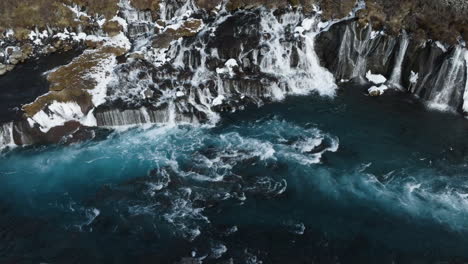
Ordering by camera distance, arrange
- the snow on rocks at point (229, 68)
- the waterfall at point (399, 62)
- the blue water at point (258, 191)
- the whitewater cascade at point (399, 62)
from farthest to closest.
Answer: the snow on rocks at point (229, 68), the waterfall at point (399, 62), the whitewater cascade at point (399, 62), the blue water at point (258, 191)

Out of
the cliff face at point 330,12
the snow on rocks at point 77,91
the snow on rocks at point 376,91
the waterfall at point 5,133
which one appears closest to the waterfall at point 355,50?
the cliff face at point 330,12

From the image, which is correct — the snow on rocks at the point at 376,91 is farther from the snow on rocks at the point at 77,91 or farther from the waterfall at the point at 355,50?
the snow on rocks at the point at 77,91

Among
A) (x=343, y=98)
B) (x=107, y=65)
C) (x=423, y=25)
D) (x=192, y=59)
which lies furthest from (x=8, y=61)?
(x=423, y=25)

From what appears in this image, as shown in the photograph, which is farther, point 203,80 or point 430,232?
point 203,80

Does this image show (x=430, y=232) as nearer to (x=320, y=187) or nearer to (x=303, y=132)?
(x=320, y=187)

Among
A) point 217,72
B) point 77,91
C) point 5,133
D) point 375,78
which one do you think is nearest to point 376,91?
point 375,78

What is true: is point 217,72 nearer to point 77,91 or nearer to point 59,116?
point 77,91

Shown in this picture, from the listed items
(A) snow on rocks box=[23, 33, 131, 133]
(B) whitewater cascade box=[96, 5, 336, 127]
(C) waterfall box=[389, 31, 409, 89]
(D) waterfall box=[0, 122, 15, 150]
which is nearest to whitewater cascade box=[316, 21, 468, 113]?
(C) waterfall box=[389, 31, 409, 89]
